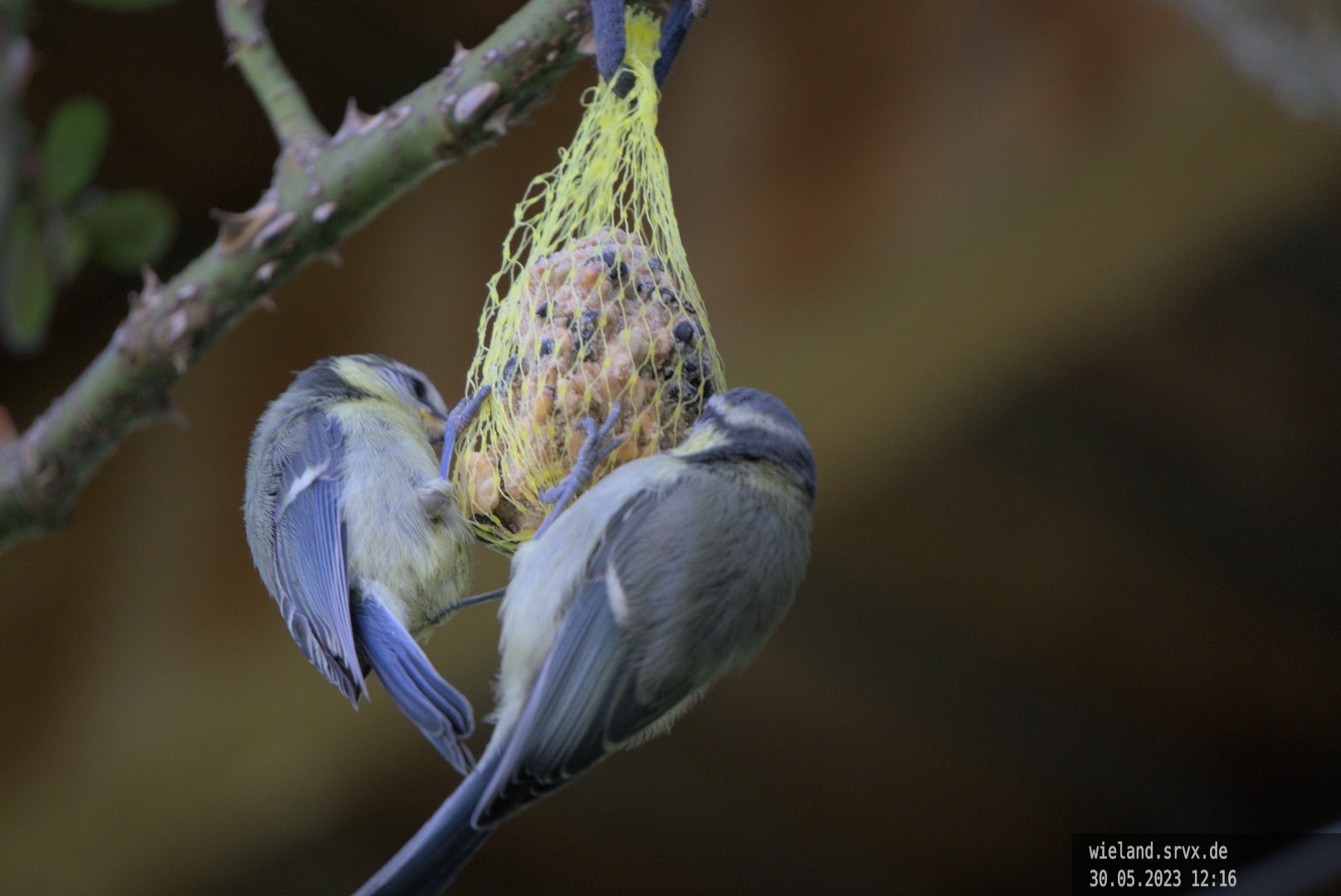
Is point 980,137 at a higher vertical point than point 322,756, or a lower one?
higher

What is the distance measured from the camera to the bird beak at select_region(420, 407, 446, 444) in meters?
2.42

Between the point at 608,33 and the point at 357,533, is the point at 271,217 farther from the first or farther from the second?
the point at 357,533

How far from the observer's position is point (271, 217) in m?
1.21

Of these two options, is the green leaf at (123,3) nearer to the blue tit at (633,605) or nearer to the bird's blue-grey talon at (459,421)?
the blue tit at (633,605)

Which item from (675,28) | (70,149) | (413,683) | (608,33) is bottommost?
(413,683)

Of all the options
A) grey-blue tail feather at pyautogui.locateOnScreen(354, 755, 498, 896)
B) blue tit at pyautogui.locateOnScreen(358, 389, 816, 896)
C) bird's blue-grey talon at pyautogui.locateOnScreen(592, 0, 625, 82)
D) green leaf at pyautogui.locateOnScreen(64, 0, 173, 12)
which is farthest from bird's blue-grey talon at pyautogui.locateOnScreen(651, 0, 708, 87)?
green leaf at pyautogui.locateOnScreen(64, 0, 173, 12)

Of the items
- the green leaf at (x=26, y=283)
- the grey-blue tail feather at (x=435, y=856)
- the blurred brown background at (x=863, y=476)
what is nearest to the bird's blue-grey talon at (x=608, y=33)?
the green leaf at (x=26, y=283)

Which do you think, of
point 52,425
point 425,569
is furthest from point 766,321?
point 52,425

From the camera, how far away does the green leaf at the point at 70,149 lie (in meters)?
0.89

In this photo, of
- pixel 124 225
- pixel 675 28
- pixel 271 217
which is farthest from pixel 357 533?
pixel 124 225

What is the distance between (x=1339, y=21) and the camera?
183 centimetres

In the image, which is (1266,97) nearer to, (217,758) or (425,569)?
(425,569)

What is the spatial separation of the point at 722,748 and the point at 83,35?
8.54 ft

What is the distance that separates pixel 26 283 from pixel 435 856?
1070mm
